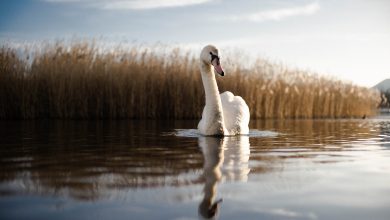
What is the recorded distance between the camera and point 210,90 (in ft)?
30.1

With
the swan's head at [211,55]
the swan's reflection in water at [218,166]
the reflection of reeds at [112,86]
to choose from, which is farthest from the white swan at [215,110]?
the reflection of reeds at [112,86]

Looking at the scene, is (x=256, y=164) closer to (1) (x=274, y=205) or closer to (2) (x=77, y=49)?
(1) (x=274, y=205)

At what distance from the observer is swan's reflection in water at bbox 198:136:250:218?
3.25 m

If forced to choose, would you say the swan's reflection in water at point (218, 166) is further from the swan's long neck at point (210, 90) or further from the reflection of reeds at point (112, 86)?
the reflection of reeds at point (112, 86)

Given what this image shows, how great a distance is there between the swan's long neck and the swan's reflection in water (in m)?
1.16

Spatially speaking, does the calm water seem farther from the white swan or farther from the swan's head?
the swan's head

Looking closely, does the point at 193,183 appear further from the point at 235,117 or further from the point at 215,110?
the point at 235,117

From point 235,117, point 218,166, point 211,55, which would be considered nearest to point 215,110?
point 235,117

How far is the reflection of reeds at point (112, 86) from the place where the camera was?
59.3ft

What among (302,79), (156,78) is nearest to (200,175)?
(156,78)

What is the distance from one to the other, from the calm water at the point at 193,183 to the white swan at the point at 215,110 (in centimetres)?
211

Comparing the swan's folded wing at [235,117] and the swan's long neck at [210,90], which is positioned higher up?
the swan's long neck at [210,90]

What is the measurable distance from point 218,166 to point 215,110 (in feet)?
13.1

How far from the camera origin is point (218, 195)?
351 centimetres
